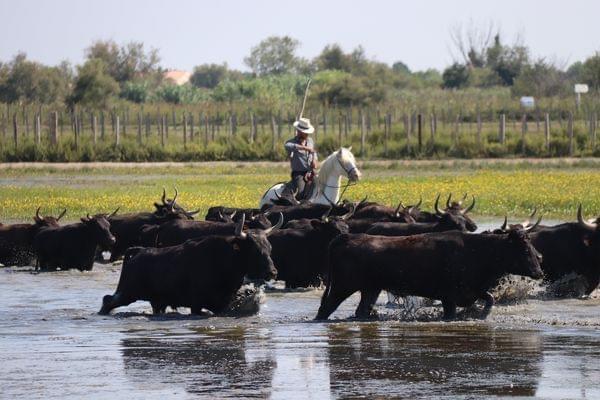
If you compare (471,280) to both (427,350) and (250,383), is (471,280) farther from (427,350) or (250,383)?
(250,383)

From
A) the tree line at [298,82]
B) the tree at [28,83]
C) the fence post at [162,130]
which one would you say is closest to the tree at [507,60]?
the tree line at [298,82]

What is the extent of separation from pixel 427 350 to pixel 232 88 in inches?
2767

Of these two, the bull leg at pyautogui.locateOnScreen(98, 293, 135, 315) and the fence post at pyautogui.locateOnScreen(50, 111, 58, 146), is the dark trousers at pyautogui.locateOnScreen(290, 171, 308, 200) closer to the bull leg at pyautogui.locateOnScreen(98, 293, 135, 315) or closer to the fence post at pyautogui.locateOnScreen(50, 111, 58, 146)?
the bull leg at pyautogui.locateOnScreen(98, 293, 135, 315)

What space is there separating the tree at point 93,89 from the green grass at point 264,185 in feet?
85.7

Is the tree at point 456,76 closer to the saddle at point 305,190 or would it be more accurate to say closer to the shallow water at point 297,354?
the saddle at point 305,190

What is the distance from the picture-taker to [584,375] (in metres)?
11.4

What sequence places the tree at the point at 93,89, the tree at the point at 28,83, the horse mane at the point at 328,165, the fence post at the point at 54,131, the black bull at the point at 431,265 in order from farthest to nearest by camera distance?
the tree at the point at 28,83
the tree at the point at 93,89
the fence post at the point at 54,131
the horse mane at the point at 328,165
the black bull at the point at 431,265

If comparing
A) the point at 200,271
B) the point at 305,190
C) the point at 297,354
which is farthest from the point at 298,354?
the point at 305,190

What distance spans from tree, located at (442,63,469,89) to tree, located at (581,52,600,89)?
13628 millimetres

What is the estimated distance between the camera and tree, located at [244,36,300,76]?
5271 inches

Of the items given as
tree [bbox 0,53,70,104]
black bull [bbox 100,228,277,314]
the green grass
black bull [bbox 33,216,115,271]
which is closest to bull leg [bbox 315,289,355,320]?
black bull [bbox 100,228,277,314]

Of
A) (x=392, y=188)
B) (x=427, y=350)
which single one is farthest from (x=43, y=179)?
(x=427, y=350)

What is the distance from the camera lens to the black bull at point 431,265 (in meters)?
15.0

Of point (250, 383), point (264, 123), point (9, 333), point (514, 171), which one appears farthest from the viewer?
point (264, 123)
